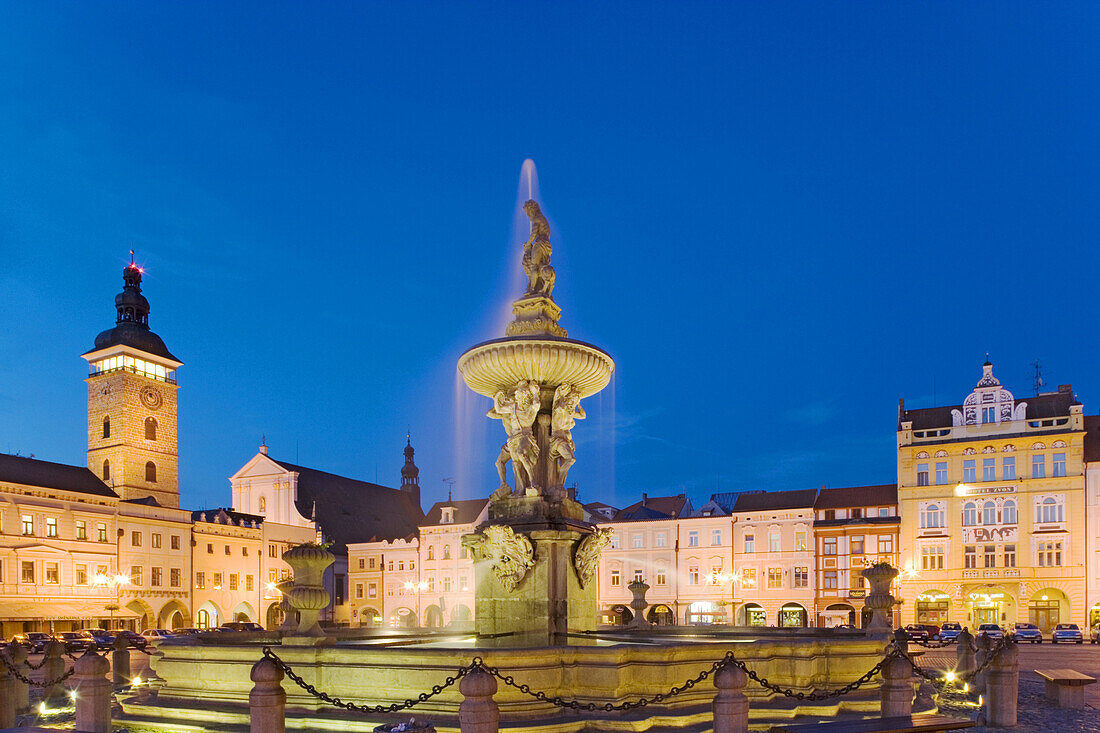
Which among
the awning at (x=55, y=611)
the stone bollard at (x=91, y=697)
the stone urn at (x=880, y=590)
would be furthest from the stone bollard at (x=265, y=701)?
the awning at (x=55, y=611)

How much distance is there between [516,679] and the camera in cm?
927

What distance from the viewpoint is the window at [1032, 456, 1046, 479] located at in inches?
1816

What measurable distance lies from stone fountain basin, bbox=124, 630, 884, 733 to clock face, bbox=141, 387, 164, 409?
2356 inches

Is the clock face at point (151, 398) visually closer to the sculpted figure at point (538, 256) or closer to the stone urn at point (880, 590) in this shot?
the sculpted figure at point (538, 256)

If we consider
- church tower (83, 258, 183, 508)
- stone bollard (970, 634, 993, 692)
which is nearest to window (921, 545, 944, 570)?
stone bollard (970, 634, 993, 692)

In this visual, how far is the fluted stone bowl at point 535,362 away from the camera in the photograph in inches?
538

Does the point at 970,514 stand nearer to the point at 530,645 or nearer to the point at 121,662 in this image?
the point at 530,645

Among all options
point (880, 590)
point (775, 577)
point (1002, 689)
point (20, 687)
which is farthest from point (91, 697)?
point (775, 577)

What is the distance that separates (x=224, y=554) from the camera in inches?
2256

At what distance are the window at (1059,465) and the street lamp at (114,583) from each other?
48054 mm

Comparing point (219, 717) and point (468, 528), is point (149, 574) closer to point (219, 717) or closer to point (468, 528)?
point (468, 528)

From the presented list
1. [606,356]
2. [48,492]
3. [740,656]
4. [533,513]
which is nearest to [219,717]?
[533,513]

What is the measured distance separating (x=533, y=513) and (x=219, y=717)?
500 cm

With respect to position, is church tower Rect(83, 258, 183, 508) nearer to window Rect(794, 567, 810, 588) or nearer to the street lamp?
the street lamp
